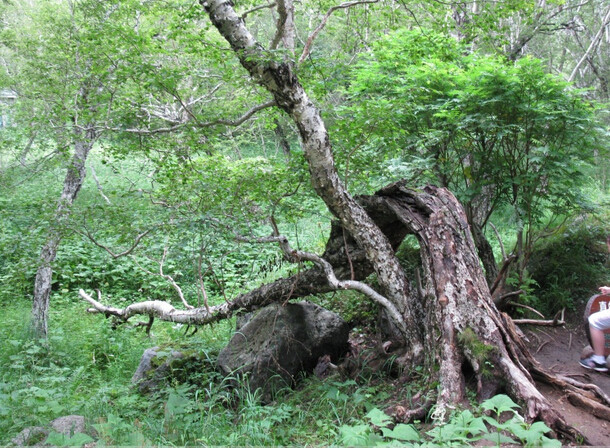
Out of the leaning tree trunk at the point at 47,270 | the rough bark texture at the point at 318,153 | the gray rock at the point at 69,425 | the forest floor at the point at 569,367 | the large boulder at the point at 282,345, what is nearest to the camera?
the forest floor at the point at 569,367

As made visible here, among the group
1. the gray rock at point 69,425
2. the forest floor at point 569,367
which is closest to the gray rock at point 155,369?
the gray rock at point 69,425

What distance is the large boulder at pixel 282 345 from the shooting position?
16.8 feet

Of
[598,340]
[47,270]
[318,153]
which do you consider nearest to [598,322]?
[598,340]

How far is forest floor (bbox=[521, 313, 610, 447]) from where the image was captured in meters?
3.22

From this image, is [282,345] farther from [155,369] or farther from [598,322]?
[598,322]

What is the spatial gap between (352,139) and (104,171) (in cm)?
1762

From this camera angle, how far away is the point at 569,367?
4867 millimetres

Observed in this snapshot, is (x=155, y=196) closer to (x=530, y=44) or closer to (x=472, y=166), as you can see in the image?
(x=472, y=166)

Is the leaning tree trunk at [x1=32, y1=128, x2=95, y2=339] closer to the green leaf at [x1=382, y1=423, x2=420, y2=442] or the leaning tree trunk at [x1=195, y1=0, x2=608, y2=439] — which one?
the leaning tree trunk at [x1=195, y1=0, x2=608, y2=439]

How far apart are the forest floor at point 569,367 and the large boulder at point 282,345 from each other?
229 centimetres

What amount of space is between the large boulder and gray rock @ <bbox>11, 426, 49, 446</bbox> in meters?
1.83

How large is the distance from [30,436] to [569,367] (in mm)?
5000

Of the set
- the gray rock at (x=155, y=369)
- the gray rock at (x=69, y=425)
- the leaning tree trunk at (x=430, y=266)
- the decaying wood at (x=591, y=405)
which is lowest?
the gray rock at (x=155, y=369)

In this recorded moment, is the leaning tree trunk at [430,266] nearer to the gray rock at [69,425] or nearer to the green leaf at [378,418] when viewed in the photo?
the green leaf at [378,418]
